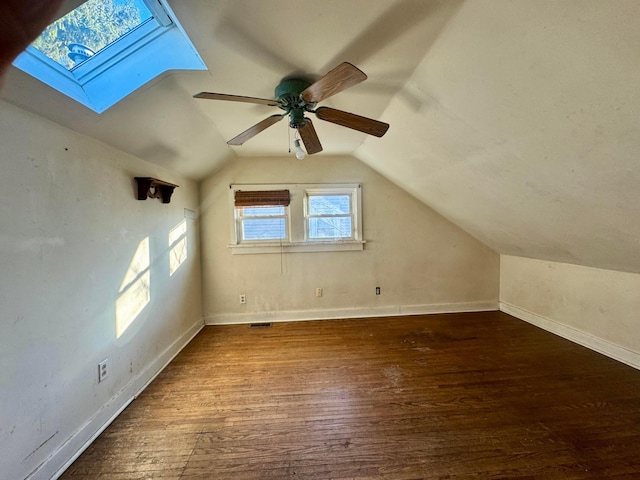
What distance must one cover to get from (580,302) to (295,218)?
11.1ft

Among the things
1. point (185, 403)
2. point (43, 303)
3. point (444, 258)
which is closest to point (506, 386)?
point (444, 258)

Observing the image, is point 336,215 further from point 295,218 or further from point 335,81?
Result: point 335,81

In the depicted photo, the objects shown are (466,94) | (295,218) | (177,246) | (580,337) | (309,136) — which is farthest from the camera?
(295,218)

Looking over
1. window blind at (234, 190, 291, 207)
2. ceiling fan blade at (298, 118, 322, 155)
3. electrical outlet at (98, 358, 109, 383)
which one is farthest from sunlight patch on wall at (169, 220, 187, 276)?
ceiling fan blade at (298, 118, 322, 155)

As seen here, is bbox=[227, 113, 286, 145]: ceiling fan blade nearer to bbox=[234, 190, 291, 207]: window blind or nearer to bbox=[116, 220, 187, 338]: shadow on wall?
bbox=[116, 220, 187, 338]: shadow on wall

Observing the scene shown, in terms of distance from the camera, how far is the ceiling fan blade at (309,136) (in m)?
1.79

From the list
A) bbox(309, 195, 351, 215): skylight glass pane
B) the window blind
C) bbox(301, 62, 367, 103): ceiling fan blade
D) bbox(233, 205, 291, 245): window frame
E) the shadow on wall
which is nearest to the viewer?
bbox(301, 62, 367, 103): ceiling fan blade

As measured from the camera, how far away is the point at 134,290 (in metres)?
2.12

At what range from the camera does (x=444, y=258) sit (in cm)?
385

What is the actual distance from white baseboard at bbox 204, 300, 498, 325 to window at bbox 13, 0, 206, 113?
277cm

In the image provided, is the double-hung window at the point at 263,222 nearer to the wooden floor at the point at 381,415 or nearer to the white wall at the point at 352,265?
the white wall at the point at 352,265

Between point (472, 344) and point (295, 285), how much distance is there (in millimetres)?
2217

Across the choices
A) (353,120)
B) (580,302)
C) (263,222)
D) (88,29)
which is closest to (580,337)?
(580,302)

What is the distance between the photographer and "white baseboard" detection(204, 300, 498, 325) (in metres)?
3.61
